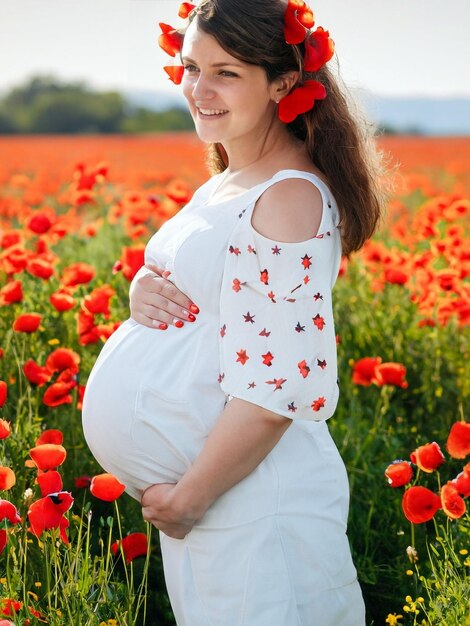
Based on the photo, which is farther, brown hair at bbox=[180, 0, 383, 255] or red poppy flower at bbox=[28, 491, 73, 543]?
brown hair at bbox=[180, 0, 383, 255]

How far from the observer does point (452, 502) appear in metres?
2.01

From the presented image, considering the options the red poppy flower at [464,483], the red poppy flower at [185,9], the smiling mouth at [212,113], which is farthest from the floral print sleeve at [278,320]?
the red poppy flower at [185,9]

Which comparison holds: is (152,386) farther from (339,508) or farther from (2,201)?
(2,201)

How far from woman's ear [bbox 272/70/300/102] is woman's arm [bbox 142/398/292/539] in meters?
0.63

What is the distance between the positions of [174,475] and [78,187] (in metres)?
2.46

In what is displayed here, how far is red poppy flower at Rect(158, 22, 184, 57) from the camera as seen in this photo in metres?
2.26

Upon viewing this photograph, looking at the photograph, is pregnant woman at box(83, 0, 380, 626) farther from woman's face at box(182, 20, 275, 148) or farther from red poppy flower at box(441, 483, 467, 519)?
red poppy flower at box(441, 483, 467, 519)

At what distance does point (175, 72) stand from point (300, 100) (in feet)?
1.58

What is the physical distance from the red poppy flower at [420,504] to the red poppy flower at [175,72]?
1087 mm

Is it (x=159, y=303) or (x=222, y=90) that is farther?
(x=159, y=303)

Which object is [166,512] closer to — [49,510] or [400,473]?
[49,510]

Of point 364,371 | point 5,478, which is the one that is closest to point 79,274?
point 364,371

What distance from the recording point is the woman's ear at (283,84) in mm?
1997

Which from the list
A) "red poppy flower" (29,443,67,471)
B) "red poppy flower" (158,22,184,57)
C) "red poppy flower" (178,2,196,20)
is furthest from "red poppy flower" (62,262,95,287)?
"red poppy flower" (29,443,67,471)
